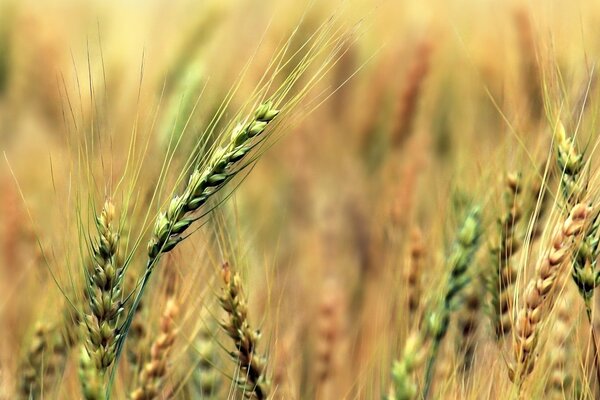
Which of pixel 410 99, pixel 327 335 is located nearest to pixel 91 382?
Answer: pixel 327 335

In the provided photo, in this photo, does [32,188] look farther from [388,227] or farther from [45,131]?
Result: [388,227]

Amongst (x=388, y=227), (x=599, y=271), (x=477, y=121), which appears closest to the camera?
(x=599, y=271)

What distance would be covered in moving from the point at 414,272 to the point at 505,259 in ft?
0.68

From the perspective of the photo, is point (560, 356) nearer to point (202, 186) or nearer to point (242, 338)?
point (242, 338)

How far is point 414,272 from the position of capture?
1.40 meters

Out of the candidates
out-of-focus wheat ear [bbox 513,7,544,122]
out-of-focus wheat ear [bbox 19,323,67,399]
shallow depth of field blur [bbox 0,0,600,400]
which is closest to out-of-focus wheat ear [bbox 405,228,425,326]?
shallow depth of field blur [bbox 0,0,600,400]

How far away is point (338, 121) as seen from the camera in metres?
2.41

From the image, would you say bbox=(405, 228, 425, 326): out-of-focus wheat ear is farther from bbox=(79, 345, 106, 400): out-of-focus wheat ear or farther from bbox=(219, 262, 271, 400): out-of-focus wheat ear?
bbox=(79, 345, 106, 400): out-of-focus wheat ear

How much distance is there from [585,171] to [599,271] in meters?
0.12

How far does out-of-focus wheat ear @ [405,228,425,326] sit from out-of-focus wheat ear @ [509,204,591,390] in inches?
11.7

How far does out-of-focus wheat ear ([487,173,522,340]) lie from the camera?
1193 mm

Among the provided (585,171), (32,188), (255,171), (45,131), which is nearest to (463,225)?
(585,171)

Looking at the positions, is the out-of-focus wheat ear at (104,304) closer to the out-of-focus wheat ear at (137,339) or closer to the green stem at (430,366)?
the out-of-focus wheat ear at (137,339)

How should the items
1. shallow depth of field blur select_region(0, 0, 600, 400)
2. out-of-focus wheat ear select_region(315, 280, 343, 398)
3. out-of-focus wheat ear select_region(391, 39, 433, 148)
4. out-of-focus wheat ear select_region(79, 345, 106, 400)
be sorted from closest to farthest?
out-of-focus wheat ear select_region(79, 345, 106, 400), shallow depth of field blur select_region(0, 0, 600, 400), out-of-focus wheat ear select_region(315, 280, 343, 398), out-of-focus wheat ear select_region(391, 39, 433, 148)
